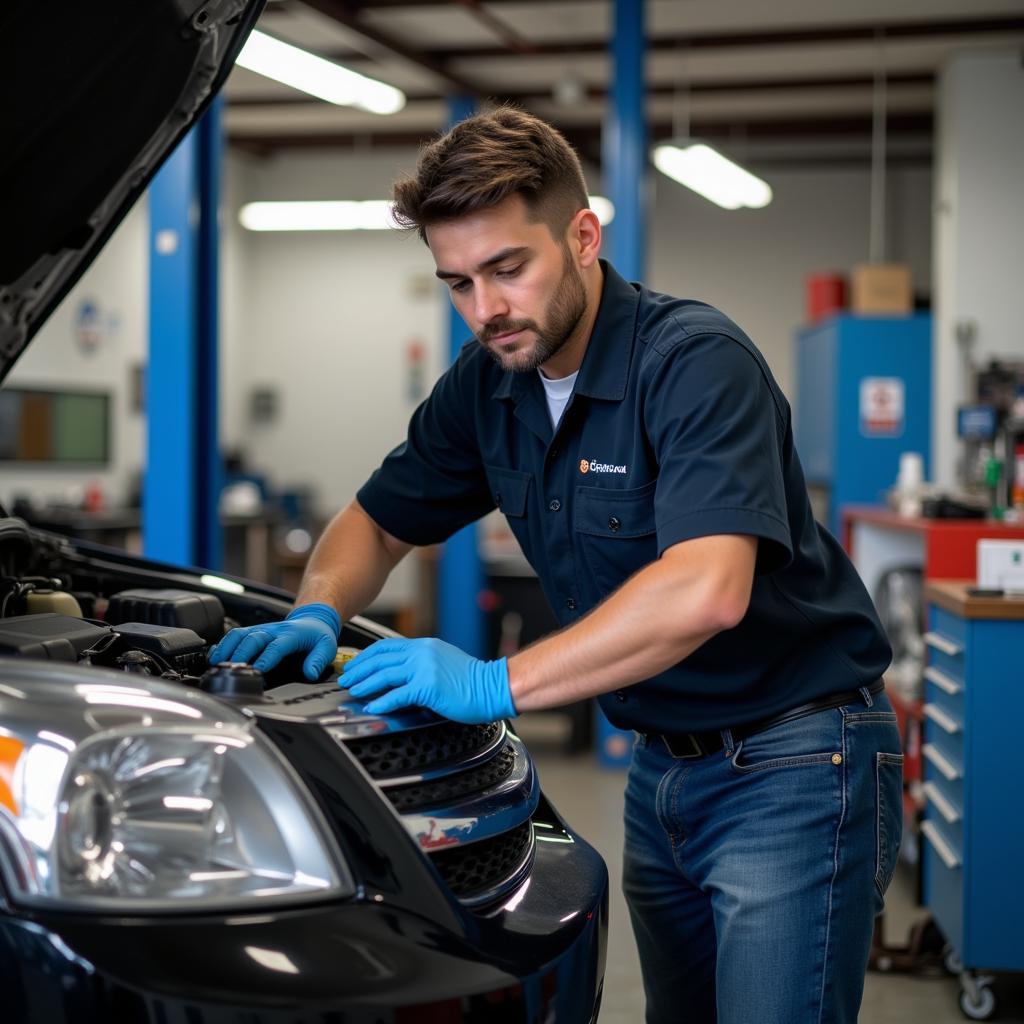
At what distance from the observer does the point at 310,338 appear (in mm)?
10188

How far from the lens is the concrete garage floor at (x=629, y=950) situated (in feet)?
9.00

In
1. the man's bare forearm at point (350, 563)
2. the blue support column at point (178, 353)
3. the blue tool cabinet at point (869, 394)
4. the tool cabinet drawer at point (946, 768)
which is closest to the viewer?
the man's bare forearm at point (350, 563)

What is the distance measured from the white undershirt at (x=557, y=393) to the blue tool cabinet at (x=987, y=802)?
4.82ft

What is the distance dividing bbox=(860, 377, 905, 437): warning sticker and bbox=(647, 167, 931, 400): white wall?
249 centimetres

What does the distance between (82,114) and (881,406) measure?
225 inches

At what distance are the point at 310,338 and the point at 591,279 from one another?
29.0 feet

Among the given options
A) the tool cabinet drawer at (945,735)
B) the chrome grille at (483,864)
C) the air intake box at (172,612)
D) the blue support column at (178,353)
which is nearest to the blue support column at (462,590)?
the blue support column at (178,353)

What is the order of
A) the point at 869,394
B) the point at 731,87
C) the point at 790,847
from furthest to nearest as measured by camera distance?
the point at 731,87 → the point at 869,394 → the point at 790,847

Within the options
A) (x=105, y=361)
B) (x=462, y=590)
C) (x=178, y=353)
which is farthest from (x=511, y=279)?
(x=105, y=361)

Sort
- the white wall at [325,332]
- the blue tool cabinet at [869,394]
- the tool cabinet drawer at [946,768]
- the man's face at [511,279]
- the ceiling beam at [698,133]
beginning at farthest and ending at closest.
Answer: the white wall at [325,332] < the ceiling beam at [698,133] < the blue tool cabinet at [869,394] < the tool cabinet drawer at [946,768] < the man's face at [511,279]

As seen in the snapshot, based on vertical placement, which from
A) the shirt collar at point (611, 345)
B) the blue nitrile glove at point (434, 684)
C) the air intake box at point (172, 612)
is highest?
the shirt collar at point (611, 345)

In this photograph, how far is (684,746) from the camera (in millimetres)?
1558

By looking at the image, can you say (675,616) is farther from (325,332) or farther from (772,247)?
(325,332)

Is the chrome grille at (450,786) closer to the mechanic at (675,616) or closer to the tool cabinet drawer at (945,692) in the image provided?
the mechanic at (675,616)
